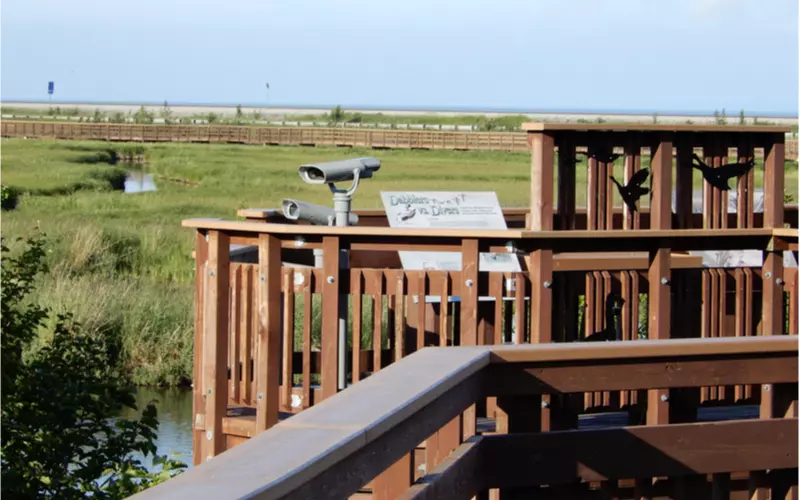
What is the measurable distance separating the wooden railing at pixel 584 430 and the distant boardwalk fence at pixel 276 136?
6890 centimetres

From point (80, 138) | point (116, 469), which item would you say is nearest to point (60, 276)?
point (116, 469)

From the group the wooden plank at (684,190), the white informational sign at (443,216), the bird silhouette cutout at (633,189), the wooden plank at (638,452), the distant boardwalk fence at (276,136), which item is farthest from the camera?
the distant boardwalk fence at (276,136)

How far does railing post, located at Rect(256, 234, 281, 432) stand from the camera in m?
6.30

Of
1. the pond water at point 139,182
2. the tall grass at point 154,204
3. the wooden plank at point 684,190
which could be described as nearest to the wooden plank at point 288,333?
the wooden plank at point 684,190

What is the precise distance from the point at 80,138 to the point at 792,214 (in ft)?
235

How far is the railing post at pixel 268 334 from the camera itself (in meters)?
6.30

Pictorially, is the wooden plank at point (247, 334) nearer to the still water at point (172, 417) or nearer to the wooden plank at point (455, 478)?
the wooden plank at point (455, 478)

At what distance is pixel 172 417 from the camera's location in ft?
48.3

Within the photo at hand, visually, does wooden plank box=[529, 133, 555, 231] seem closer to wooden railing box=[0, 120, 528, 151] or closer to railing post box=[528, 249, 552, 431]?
railing post box=[528, 249, 552, 431]

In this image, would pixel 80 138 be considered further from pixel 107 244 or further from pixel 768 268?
pixel 768 268

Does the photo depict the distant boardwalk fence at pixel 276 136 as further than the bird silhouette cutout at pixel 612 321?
Yes

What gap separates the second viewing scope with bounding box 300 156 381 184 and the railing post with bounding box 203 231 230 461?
635mm

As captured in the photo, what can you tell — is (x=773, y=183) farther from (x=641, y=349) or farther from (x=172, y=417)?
(x=172, y=417)

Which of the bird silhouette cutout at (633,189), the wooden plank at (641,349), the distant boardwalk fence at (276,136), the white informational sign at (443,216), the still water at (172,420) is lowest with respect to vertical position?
the still water at (172,420)
